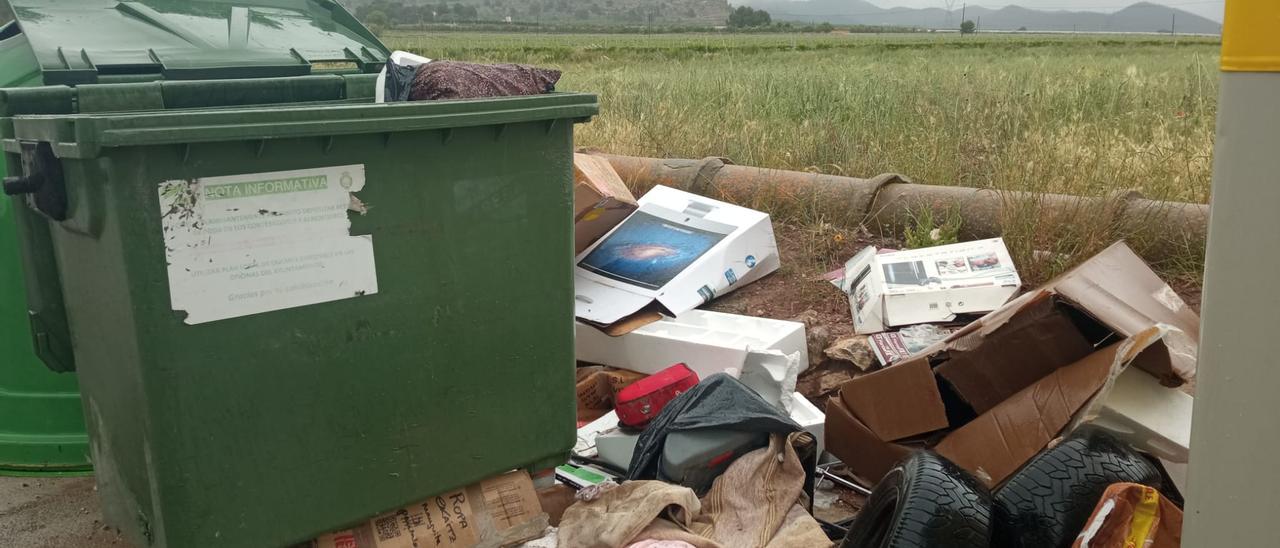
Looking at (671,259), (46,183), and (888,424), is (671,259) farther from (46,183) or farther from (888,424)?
(46,183)

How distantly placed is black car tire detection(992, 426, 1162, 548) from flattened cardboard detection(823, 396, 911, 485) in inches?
22.6

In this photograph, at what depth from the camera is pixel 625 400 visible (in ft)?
10.2

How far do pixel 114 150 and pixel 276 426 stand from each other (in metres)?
0.69

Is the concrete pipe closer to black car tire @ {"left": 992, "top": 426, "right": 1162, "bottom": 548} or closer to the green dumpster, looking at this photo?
black car tire @ {"left": 992, "top": 426, "right": 1162, "bottom": 548}

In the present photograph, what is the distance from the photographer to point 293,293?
2.15 meters

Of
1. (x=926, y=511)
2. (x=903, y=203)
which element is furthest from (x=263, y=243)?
Answer: (x=903, y=203)

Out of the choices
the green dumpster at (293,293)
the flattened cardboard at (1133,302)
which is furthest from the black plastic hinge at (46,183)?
the flattened cardboard at (1133,302)

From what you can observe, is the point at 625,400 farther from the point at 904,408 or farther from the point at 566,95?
the point at 566,95

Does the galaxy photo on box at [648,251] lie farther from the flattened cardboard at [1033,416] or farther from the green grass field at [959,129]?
the flattened cardboard at [1033,416]

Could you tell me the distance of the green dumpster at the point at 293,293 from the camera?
199cm

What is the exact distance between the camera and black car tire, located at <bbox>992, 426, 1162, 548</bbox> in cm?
230

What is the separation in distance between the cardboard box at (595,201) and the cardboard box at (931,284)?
1.06 m

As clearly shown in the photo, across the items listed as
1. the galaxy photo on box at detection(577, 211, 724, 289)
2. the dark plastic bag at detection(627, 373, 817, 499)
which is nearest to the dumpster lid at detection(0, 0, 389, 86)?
the galaxy photo on box at detection(577, 211, 724, 289)

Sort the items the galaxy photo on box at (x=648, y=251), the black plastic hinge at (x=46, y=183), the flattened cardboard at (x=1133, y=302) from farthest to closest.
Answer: the galaxy photo on box at (x=648, y=251), the flattened cardboard at (x=1133, y=302), the black plastic hinge at (x=46, y=183)
